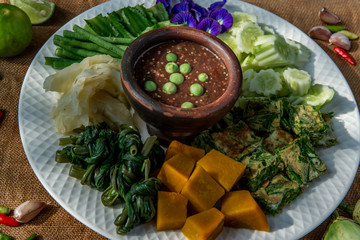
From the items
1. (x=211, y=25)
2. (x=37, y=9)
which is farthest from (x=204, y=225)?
(x=37, y=9)

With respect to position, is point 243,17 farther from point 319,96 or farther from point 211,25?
point 319,96

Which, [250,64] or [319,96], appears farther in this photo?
[250,64]

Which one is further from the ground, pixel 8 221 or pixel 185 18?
pixel 185 18

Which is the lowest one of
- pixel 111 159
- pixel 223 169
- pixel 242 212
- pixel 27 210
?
pixel 27 210

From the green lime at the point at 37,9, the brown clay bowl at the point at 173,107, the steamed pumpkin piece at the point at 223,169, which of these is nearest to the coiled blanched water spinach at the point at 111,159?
the brown clay bowl at the point at 173,107

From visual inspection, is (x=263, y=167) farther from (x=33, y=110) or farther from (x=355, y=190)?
(x=33, y=110)

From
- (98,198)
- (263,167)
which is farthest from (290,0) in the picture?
(98,198)

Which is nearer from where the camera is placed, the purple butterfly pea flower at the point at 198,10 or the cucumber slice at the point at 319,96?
the cucumber slice at the point at 319,96

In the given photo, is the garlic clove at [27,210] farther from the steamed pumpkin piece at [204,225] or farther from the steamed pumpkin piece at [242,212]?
the steamed pumpkin piece at [242,212]
